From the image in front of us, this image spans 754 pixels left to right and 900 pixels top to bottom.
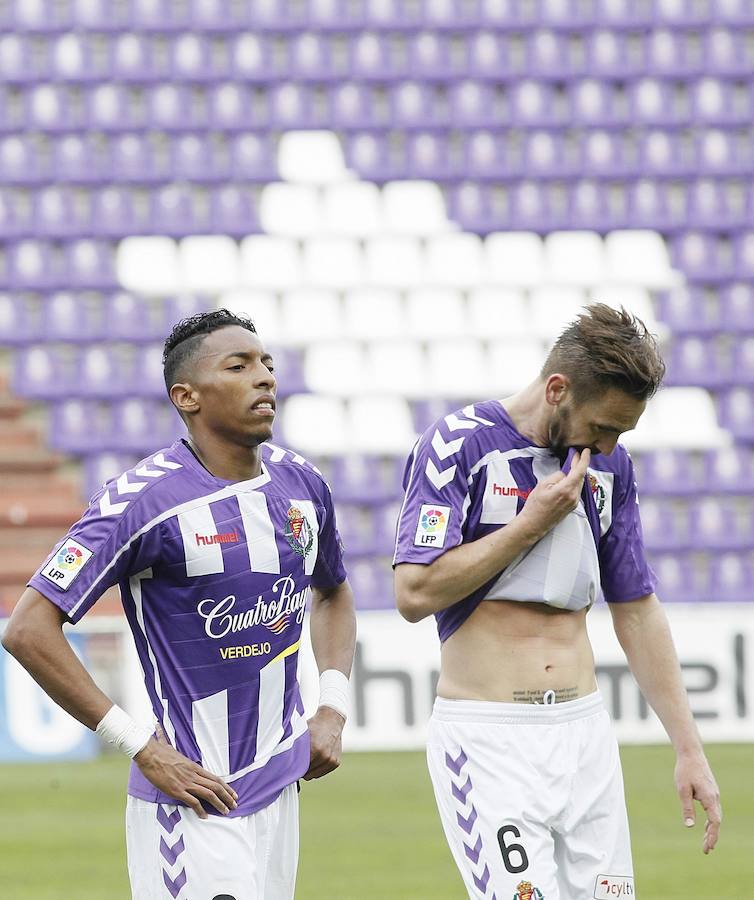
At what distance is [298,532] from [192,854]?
27.9 inches

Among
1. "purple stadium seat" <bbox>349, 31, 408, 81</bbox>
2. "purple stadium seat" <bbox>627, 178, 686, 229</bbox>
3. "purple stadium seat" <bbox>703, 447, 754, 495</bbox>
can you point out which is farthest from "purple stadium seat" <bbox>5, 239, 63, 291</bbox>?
"purple stadium seat" <bbox>703, 447, 754, 495</bbox>

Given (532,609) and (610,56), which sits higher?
(610,56)

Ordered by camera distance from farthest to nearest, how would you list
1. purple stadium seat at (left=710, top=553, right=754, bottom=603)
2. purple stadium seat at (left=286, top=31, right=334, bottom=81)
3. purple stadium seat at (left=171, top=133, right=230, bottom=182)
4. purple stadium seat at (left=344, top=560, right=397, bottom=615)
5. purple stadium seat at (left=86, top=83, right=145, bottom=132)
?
purple stadium seat at (left=286, top=31, right=334, bottom=81) → purple stadium seat at (left=86, top=83, right=145, bottom=132) → purple stadium seat at (left=171, top=133, right=230, bottom=182) → purple stadium seat at (left=710, top=553, right=754, bottom=603) → purple stadium seat at (left=344, top=560, right=397, bottom=615)

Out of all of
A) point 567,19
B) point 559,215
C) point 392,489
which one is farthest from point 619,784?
point 567,19

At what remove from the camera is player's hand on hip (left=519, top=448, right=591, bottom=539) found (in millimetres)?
3303

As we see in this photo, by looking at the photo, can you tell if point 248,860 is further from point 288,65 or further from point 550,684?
point 288,65

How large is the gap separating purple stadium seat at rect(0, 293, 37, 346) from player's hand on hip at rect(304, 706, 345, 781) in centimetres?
1186

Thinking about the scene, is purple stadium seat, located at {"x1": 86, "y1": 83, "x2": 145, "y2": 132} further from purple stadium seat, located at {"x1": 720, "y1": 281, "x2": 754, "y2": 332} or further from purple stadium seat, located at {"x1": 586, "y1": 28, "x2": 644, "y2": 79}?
purple stadium seat, located at {"x1": 720, "y1": 281, "x2": 754, "y2": 332}

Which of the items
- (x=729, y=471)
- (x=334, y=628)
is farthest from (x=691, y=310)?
(x=334, y=628)

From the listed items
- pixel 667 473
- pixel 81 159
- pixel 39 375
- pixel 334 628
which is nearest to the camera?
pixel 334 628

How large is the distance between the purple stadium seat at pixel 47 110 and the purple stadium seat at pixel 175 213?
3.97 feet

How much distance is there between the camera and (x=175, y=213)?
15.2m

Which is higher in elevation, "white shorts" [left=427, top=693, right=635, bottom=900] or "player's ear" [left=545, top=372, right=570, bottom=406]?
"player's ear" [left=545, top=372, right=570, bottom=406]

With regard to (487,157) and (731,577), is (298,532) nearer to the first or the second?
(731,577)
